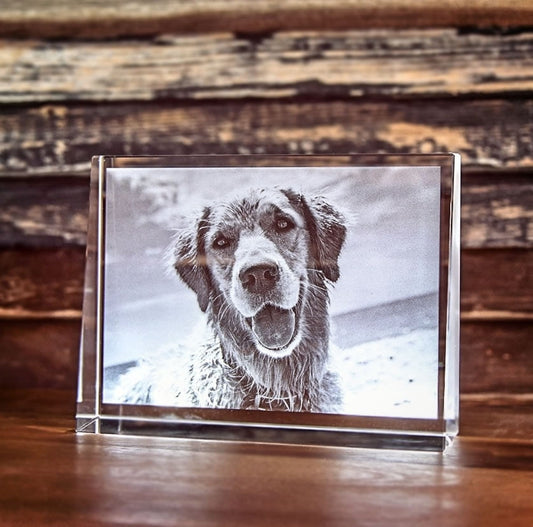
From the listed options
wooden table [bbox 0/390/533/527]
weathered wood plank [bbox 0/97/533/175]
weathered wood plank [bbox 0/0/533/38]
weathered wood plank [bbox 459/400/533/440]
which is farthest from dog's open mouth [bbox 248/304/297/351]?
weathered wood plank [bbox 0/0/533/38]

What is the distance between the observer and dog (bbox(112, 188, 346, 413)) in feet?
2.52

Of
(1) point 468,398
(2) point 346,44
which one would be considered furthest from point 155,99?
(1) point 468,398

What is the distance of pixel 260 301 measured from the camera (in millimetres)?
777

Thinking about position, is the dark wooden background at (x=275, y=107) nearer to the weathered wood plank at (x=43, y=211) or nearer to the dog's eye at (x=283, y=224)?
the weathered wood plank at (x=43, y=211)

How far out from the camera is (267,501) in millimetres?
606

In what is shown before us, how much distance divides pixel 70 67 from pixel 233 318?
57cm

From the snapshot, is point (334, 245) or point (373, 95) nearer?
point (334, 245)

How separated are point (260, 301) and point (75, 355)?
1.65ft

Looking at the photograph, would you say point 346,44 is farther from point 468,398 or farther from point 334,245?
point 468,398

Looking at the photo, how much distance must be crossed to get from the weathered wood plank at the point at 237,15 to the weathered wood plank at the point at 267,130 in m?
0.11

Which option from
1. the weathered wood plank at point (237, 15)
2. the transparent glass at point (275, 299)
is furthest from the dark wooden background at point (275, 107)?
the transparent glass at point (275, 299)

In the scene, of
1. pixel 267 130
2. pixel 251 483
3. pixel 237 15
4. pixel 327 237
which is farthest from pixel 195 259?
pixel 237 15

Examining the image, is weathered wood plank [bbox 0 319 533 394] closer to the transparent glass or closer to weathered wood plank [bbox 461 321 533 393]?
weathered wood plank [bbox 461 321 533 393]

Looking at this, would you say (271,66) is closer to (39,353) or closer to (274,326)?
(274,326)
